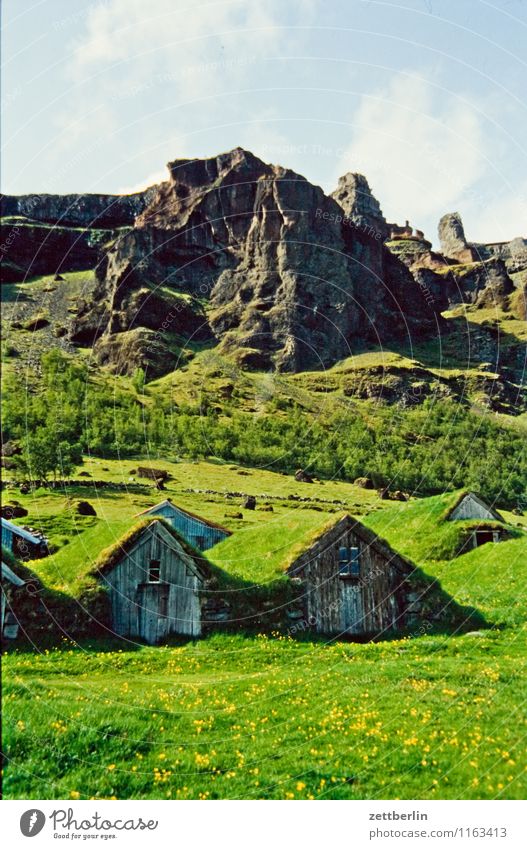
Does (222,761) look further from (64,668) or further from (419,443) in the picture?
(419,443)

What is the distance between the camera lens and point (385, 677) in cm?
1842

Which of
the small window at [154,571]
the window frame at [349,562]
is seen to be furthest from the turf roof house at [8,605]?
the window frame at [349,562]

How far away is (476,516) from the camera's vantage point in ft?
112

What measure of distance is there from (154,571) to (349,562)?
804 cm

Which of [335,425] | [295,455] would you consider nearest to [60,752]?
[295,455]

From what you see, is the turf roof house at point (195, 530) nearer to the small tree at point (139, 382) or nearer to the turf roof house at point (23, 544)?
the turf roof house at point (23, 544)

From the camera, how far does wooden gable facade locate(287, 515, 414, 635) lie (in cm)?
2464

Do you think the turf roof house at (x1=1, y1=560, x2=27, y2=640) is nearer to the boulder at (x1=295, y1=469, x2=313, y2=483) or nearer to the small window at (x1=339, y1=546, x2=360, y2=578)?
the small window at (x1=339, y1=546, x2=360, y2=578)

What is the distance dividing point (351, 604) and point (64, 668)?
11.7 meters

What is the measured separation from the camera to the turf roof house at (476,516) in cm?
3284

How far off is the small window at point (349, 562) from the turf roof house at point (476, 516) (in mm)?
9636

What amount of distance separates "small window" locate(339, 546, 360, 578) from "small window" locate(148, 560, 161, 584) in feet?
24.5

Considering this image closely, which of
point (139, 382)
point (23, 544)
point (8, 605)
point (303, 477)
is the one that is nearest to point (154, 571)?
point (8, 605)

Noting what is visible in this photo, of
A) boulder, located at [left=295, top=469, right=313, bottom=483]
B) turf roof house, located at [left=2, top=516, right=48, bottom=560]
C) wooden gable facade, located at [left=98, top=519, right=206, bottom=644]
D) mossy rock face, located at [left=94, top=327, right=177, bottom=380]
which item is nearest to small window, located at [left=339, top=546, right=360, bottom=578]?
wooden gable facade, located at [left=98, top=519, right=206, bottom=644]
